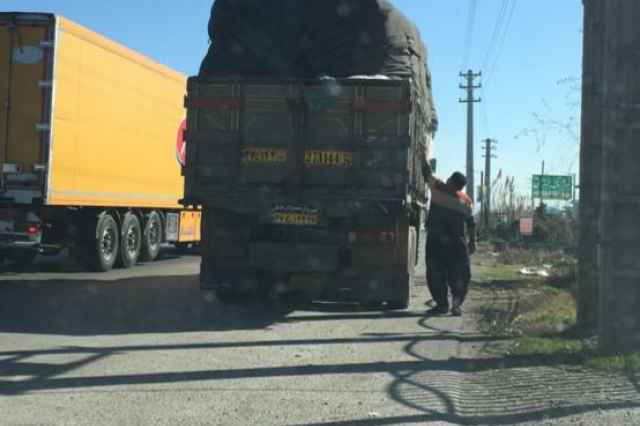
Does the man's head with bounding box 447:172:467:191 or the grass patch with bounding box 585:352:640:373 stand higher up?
the man's head with bounding box 447:172:467:191

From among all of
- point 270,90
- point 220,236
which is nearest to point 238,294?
point 220,236

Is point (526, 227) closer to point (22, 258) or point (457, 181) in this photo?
point (22, 258)

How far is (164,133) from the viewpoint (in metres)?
18.6

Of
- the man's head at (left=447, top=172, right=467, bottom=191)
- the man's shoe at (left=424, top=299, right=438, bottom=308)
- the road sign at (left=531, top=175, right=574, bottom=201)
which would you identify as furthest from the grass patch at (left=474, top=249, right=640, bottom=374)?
the road sign at (left=531, top=175, right=574, bottom=201)

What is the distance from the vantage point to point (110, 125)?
15531 mm

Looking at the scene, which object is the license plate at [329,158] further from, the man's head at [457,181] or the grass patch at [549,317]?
the grass patch at [549,317]

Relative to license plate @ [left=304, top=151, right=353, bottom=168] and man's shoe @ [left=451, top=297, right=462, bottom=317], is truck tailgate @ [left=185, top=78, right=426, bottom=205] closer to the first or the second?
license plate @ [left=304, top=151, right=353, bottom=168]

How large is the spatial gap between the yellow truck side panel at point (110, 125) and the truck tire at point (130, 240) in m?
0.37

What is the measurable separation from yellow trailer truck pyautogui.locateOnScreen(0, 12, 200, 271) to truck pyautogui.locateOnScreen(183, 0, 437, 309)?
4168mm

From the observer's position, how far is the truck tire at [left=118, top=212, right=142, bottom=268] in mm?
16453

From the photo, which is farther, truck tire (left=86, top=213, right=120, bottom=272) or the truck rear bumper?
truck tire (left=86, top=213, right=120, bottom=272)

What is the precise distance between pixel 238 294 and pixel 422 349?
3.67m

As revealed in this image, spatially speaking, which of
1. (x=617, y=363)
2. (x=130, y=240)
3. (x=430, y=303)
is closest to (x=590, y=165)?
(x=617, y=363)

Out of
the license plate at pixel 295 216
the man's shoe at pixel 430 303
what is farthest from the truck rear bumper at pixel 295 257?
the man's shoe at pixel 430 303
